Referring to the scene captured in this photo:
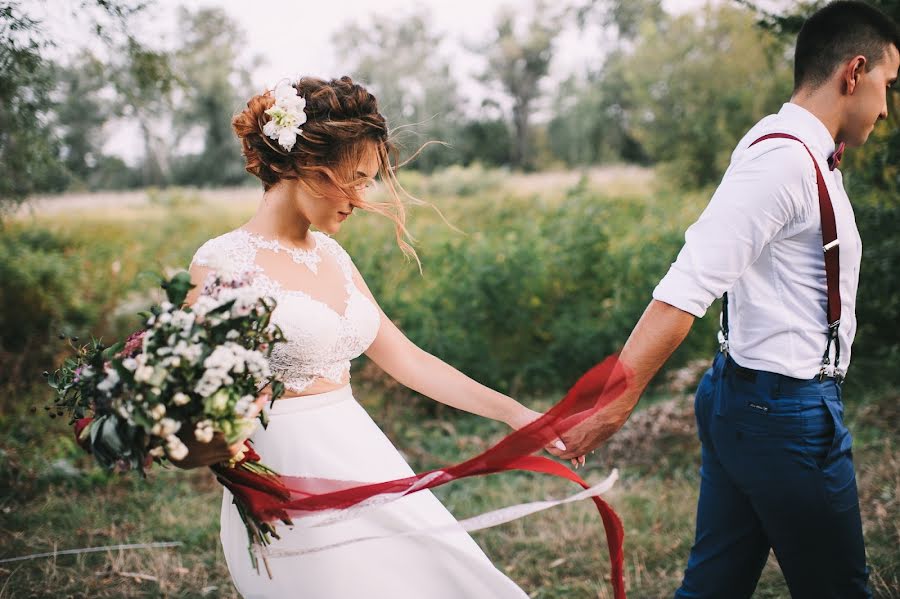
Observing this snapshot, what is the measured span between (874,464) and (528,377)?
3441mm

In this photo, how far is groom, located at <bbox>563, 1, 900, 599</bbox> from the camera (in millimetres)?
2203

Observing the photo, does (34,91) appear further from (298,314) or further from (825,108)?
(825,108)

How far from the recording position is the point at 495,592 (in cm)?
238

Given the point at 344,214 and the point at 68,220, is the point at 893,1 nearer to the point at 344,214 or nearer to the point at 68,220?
the point at 344,214

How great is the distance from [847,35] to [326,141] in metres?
1.72

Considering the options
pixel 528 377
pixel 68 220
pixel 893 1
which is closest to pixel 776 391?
pixel 893 1

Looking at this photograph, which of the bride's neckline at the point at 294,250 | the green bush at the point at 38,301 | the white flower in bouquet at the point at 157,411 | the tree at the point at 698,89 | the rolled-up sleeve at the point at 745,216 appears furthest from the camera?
the tree at the point at 698,89

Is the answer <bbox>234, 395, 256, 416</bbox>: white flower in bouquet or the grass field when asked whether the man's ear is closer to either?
<bbox>234, 395, 256, 416</bbox>: white flower in bouquet

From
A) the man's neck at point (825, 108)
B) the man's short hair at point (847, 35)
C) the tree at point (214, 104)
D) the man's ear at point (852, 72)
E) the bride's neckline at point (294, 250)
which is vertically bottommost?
the tree at point (214, 104)

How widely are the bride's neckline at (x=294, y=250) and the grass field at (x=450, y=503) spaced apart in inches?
38.2

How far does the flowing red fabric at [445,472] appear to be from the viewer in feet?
7.18

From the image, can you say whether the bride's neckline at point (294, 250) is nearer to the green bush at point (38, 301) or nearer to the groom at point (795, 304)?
the groom at point (795, 304)

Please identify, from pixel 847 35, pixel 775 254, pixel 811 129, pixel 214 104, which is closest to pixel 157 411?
pixel 775 254

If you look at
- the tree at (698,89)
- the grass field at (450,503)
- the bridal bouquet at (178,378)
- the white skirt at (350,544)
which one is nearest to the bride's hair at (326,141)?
the bridal bouquet at (178,378)
